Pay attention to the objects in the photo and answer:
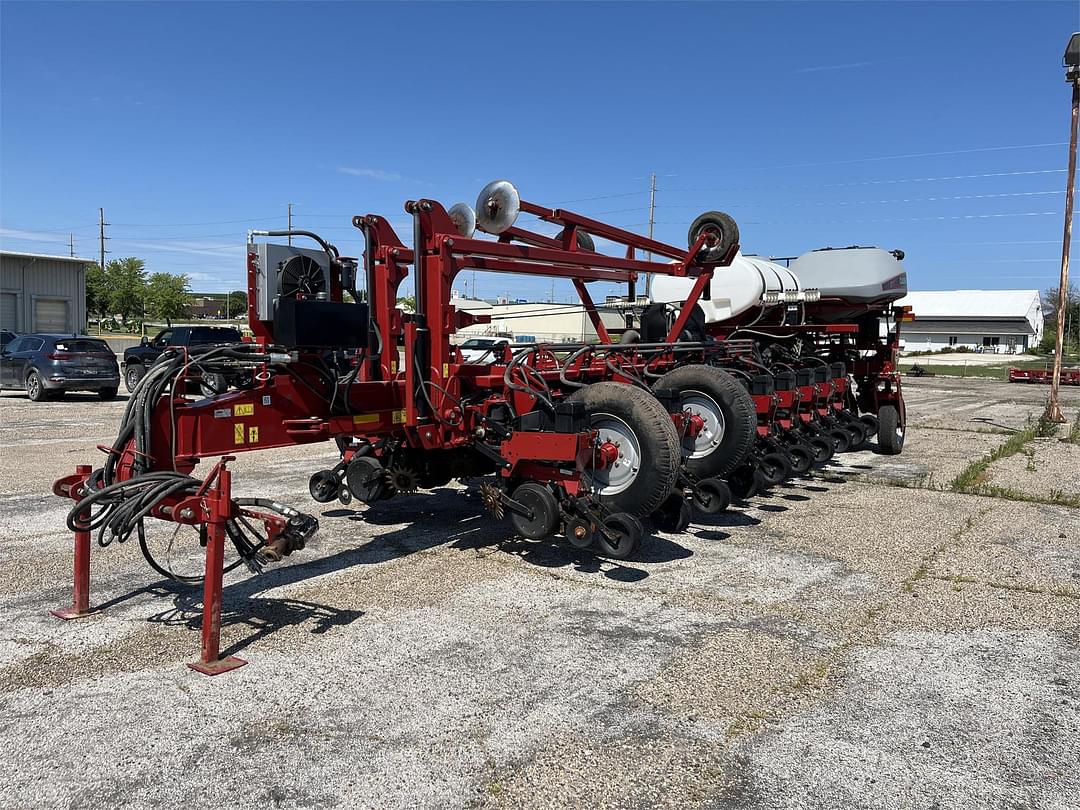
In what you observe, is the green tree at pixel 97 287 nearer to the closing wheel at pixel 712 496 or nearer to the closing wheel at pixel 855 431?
the closing wheel at pixel 855 431

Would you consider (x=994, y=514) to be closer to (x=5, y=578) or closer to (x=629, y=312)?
(x=629, y=312)

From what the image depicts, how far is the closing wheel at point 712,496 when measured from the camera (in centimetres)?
698

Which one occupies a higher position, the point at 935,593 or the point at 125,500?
the point at 125,500

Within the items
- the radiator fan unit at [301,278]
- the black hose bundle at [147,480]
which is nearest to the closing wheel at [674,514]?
the radiator fan unit at [301,278]

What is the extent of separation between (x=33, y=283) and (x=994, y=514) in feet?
111

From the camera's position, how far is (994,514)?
7730 mm

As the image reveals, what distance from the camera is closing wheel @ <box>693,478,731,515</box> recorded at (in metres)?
6.98

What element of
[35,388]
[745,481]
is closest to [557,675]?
[745,481]

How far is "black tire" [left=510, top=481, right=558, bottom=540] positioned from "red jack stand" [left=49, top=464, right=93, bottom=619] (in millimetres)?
2492

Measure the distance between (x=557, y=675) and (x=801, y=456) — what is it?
18.1ft

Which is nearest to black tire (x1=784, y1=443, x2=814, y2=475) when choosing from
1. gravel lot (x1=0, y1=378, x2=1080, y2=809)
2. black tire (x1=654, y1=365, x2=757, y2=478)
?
black tire (x1=654, y1=365, x2=757, y2=478)

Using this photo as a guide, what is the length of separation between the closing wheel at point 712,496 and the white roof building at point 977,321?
76172 mm

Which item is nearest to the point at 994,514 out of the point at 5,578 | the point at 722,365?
the point at 722,365

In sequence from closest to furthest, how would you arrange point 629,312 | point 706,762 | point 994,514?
point 706,762 → point 994,514 → point 629,312
